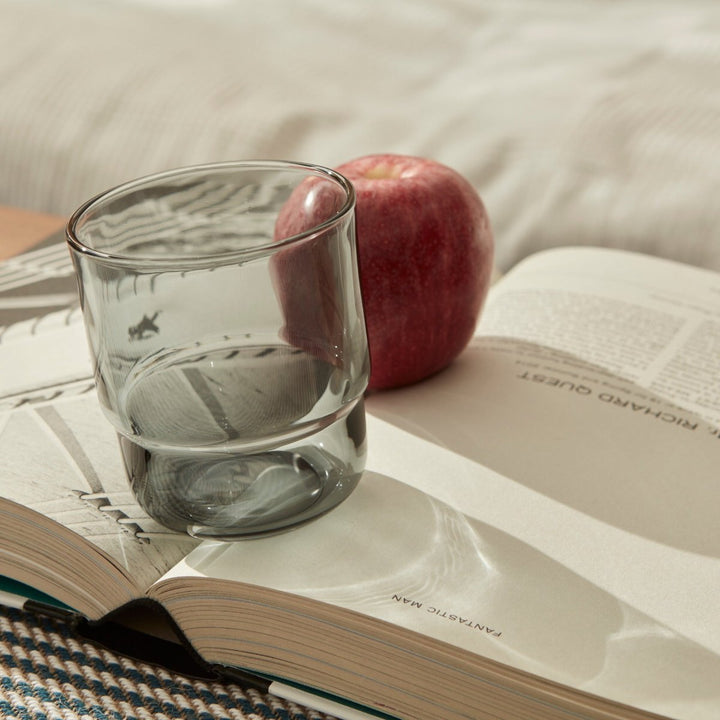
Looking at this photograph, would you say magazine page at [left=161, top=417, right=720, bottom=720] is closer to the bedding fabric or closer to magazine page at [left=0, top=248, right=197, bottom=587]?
magazine page at [left=0, top=248, right=197, bottom=587]

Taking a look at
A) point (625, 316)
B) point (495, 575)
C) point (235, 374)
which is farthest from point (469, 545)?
point (625, 316)

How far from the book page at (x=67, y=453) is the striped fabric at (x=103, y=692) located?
0.04 meters

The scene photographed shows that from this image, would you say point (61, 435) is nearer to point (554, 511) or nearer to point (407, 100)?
point (554, 511)

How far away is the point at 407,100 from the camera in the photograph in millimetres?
913

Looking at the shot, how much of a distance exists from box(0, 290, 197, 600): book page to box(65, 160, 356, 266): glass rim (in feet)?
0.37

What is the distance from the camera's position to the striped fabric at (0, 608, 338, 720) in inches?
14.5

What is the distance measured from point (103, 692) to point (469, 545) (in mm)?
159

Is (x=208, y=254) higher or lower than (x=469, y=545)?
higher

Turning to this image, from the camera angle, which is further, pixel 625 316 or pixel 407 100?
pixel 407 100

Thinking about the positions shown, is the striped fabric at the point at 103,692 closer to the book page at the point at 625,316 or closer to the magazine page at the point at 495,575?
the magazine page at the point at 495,575

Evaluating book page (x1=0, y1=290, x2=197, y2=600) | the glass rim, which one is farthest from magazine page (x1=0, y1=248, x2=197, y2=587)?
the glass rim

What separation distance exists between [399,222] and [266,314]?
0.45ft

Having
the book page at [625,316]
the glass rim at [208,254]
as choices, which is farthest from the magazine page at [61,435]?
the book page at [625,316]

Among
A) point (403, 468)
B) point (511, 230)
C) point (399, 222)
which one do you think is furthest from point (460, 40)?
point (403, 468)
